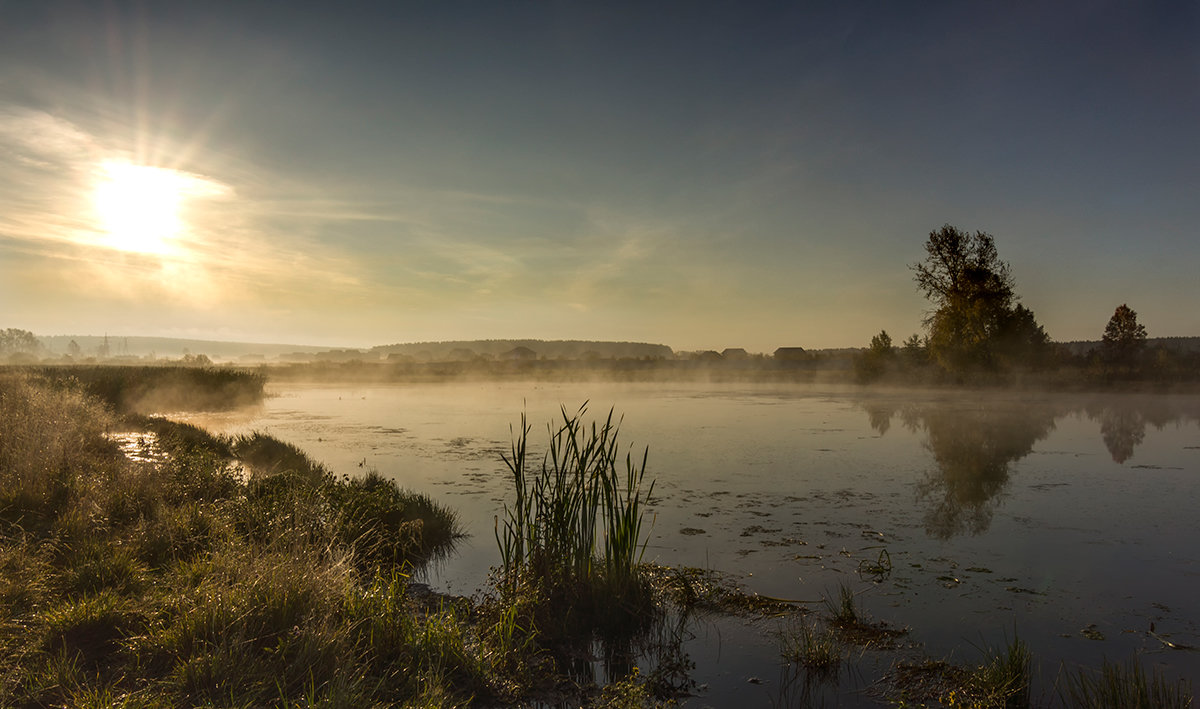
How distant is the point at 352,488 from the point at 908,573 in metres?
8.02

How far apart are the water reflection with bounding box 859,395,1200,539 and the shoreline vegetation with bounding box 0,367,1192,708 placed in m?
4.53

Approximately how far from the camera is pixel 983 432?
20.2m

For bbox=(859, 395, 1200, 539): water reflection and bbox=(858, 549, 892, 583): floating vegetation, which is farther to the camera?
bbox=(859, 395, 1200, 539): water reflection

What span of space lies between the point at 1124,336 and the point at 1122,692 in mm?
57017

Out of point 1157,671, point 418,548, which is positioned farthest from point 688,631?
point 418,548

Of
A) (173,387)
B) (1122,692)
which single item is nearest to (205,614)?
(1122,692)

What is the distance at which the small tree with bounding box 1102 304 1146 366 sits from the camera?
48000 millimetres

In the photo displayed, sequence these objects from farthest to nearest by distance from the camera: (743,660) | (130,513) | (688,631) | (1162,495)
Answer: (1162,495) → (130,513) → (688,631) → (743,660)

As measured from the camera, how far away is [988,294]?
3509cm

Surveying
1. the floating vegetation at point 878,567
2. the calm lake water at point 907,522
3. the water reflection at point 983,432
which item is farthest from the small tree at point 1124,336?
the floating vegetation at point 878,567

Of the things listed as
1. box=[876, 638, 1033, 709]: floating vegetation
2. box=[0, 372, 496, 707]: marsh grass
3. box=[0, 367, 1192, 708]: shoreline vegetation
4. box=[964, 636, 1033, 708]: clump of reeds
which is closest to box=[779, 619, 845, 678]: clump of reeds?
box=[0, 367, 1192, 708]: shoreline vegetation

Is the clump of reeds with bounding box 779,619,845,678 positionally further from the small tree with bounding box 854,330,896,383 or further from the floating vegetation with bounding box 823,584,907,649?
the small tree with bounding box 854,330,896,383

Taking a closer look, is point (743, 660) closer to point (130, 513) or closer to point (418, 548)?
point (418, 548)

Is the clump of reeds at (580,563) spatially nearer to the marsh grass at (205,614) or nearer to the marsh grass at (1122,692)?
the marsh grass at (205,614)
